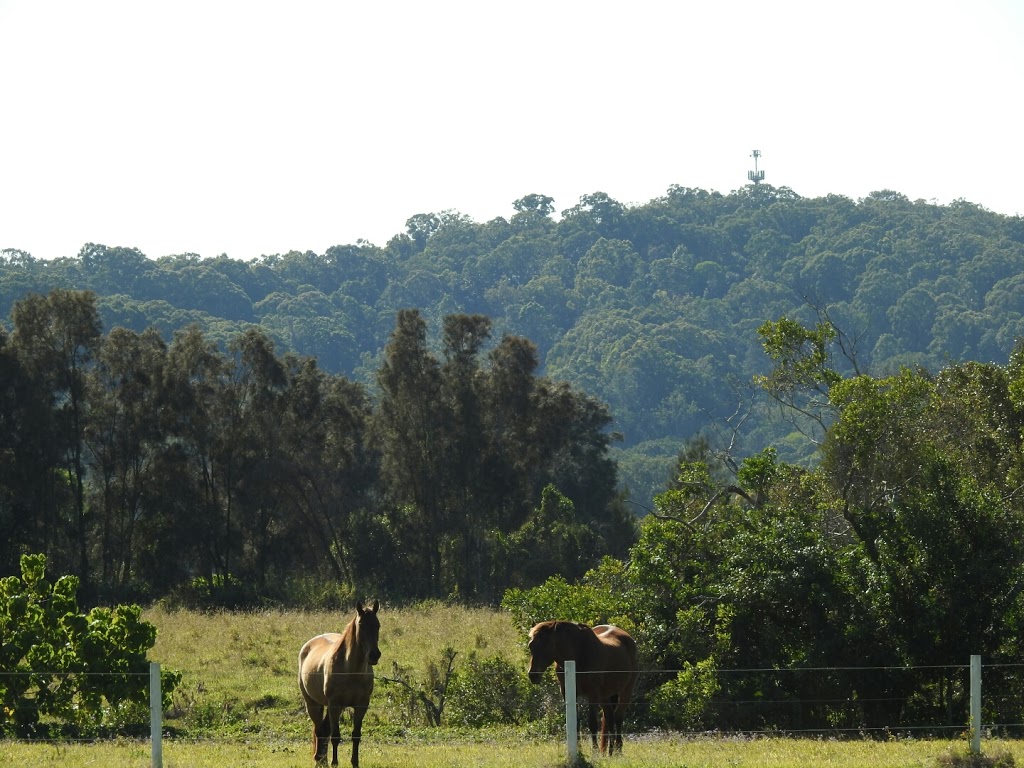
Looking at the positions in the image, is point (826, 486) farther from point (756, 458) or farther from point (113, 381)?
point (113, 381)

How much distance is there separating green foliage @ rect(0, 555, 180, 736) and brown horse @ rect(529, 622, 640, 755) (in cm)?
501

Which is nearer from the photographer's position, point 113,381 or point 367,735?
point 367,735

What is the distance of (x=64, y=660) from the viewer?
1669cm

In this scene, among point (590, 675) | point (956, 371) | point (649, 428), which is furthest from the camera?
point (649, 428)

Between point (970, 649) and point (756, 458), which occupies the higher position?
point (756, 458)

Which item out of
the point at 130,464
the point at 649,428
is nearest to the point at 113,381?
the point at 130,464

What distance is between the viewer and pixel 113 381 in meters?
49.1

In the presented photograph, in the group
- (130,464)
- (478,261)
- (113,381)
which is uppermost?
(478,261)

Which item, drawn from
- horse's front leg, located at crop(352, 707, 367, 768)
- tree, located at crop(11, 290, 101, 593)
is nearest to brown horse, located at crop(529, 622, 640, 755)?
horse's front leg, located at crop(352, 707, 367, 768)

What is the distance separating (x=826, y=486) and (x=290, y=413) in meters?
34.0

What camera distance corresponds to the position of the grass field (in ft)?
42.4

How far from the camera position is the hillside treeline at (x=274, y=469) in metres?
46.9

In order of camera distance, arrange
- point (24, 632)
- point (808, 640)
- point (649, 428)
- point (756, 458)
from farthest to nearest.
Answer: point (649, 428) → point (756, 458) → point (808, 640) → point (24, 632)

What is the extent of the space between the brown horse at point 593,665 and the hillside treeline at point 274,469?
30.5 m
